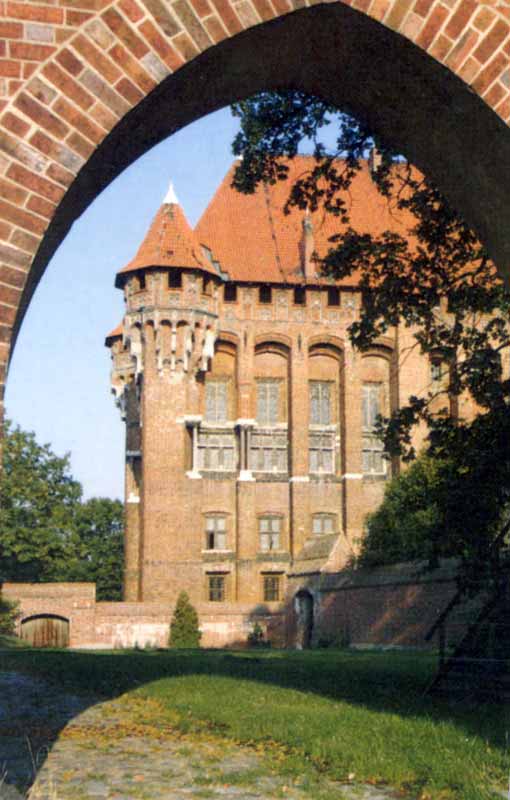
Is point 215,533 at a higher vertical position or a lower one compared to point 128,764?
higher

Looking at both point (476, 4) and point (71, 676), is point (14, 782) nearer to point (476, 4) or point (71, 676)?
point (476, 4)

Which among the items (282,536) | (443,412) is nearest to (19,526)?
(282,536)

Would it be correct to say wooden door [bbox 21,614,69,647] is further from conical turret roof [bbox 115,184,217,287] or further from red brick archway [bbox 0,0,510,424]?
red brick archway [bbox 0,0,510,424]

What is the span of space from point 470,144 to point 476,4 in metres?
0.90

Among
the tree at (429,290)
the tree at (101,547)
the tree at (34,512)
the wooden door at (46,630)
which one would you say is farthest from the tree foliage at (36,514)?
the tree at (429,290)

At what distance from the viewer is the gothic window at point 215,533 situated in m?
40.6

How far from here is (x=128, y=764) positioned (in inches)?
328

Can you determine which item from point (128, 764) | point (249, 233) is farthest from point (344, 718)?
point (249, 233)

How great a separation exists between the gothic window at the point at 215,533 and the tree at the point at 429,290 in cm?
2784

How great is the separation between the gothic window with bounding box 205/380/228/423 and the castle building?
0.13ft

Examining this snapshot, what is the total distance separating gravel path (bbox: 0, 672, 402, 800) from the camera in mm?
6852

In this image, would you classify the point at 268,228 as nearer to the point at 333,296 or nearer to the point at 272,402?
the point at 333,296

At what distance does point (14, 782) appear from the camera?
23.8ft

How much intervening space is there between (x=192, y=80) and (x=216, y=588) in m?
36.4
